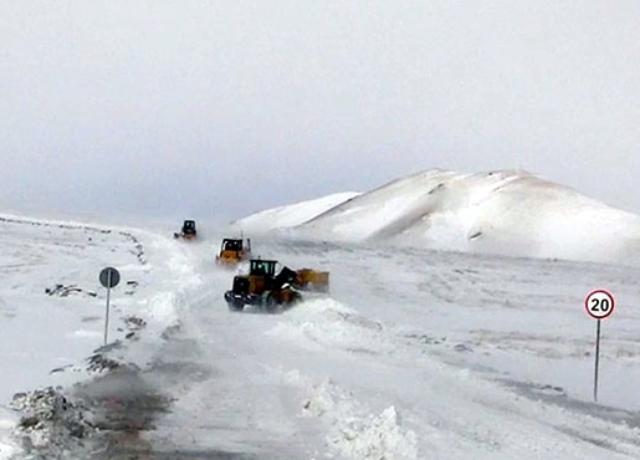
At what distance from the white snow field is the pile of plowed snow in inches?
3431

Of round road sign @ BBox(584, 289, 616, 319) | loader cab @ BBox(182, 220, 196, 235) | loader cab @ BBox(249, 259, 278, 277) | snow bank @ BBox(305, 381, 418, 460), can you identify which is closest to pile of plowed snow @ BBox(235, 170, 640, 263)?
loader cab @ BBox(182, 220, 196, 235)

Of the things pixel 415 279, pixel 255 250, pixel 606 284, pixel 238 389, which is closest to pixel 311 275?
pixel 415 279

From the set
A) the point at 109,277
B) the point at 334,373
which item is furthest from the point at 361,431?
the point at 109,277

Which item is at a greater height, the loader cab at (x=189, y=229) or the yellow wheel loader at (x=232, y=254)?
the loader cab at (x=189, y=229)

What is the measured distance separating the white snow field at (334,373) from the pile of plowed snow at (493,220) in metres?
87.2

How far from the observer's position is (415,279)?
6181 centimetres

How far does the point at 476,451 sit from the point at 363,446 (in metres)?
1.65

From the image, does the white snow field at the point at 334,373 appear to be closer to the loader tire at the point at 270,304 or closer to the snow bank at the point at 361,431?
the snow bank at the point at 361,431

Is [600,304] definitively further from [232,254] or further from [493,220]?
[493,220]

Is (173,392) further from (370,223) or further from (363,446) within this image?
(370,223)

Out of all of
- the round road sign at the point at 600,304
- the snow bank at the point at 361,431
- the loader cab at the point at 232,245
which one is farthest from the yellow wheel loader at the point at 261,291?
the loader cab at the point at 232,245

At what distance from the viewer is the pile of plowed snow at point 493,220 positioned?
5271 inches

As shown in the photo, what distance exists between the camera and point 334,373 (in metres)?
19.3

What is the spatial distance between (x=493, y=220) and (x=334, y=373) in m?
132
